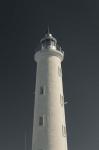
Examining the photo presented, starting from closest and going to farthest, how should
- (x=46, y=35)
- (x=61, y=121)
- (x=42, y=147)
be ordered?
(x=42, y=147), (x=61, y=121), (x=46, y=35)

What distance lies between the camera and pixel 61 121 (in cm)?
2623

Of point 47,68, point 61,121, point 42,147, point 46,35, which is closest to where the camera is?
point 42,147

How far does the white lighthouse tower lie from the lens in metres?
25.1

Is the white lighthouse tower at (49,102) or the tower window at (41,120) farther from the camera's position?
the tower window at (41,120)

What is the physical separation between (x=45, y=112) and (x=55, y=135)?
2318 millimetres

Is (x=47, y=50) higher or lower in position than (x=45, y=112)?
higher

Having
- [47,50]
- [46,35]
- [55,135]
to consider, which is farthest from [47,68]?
[55,135]

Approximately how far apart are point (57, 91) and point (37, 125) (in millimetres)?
3838

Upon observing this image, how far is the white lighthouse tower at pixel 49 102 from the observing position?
25.1 m

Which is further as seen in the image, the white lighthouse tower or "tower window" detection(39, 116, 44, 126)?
"tower window" detection(39, 116, 44, 126)

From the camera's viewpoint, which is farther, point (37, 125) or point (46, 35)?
point (46, 35)

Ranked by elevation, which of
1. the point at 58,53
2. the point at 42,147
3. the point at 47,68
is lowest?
the point at 42,147

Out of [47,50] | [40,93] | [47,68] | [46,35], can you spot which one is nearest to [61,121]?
[40,93]

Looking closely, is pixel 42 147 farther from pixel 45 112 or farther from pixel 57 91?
pixel 57 91
